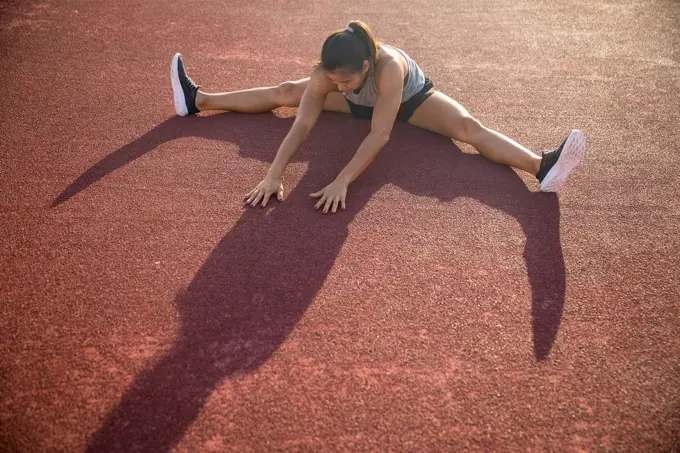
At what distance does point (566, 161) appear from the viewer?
9.05ft

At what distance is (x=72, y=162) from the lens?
3.00m

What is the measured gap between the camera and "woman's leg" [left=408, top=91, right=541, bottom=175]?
9.76ft

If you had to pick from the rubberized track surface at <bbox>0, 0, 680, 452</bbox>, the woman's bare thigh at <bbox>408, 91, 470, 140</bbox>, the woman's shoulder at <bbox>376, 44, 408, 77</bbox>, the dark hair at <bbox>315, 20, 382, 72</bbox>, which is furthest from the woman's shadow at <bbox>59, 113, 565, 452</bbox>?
Answer: the dark hair at <bbox>315, 20, 382, 72</bbox>

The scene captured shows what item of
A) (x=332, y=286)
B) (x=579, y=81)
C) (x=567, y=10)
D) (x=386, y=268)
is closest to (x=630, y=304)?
(x=386, y=268)

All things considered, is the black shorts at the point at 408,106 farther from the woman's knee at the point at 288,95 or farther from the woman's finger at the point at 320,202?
the woman's finger at the point at 320,202

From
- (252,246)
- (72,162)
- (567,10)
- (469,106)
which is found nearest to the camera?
(252,246)

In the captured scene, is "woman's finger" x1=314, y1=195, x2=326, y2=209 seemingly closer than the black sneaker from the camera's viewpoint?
Yes

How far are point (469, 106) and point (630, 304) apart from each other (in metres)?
2.03

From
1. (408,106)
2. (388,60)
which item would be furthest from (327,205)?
(408,106)

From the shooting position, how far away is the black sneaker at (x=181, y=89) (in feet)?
11.2

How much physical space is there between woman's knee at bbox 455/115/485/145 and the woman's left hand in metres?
1.00

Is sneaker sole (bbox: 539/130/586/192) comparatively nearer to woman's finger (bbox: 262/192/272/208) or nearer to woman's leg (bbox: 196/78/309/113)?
woman's finger (bbox: 262/192/272/208)

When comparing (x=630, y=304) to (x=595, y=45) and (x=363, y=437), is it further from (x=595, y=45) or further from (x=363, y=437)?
(x=595, y=45)

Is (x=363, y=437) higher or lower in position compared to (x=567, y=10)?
lower
